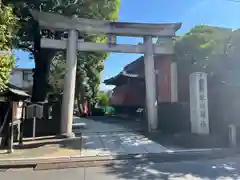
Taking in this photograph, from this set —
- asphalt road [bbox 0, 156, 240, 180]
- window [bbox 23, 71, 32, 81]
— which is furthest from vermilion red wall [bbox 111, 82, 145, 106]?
window [bbox 23, 71, 32, 81]

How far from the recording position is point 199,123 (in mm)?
10297

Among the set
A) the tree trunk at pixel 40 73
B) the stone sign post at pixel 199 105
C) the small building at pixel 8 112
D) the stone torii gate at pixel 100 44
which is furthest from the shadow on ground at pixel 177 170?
the tree trunk at pixel 40 73

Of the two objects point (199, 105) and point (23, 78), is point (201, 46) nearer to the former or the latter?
point (199, 105)

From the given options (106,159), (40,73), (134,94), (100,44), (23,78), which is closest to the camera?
(106,159)

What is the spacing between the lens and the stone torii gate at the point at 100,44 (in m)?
10.5

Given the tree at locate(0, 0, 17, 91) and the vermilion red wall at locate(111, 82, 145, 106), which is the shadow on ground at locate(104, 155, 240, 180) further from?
the vermilion red wall at locate(111, 82, 145, 106)

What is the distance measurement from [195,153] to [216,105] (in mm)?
4664

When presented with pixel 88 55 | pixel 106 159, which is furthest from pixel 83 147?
pixel 88 55

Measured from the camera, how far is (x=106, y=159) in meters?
7.06

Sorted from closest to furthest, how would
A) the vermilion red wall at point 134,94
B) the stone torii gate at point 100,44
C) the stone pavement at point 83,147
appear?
the stone pavement at point 83,147 < the stone torii gate at point 100,44 < the vermilion red wall at point 134,94

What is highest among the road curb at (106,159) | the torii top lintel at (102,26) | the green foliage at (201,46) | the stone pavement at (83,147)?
the torii top lintel at (102,26)

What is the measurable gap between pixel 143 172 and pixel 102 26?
25.5 ft

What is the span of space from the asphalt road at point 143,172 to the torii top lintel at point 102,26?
22.7 ft

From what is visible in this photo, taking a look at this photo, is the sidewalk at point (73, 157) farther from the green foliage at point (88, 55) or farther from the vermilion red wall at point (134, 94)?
the vermilion red wall at point (134, 94)
